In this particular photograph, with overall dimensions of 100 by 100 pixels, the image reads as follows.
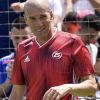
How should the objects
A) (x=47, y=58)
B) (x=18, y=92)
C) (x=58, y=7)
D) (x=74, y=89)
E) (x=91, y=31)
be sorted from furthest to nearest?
(x=58, y=7)
(x=91, y=31)
(x=18, y=92)
(x=47, y=58)
(x=74, y=89)

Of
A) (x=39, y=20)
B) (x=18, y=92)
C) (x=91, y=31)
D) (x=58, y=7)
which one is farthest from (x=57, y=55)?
(x=58, y=7)

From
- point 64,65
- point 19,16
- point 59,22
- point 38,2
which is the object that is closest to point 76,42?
point 64,65

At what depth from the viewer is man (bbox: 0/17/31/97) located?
14.7 ft

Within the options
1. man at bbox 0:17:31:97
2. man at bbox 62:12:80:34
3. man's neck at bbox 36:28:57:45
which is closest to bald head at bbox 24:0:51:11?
man's neck at bbox 36:28:57:45

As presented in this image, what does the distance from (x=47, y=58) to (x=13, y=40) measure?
1739mm

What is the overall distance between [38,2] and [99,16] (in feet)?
7.07

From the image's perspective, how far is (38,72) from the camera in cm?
305

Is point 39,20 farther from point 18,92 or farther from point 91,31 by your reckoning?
point 91,31

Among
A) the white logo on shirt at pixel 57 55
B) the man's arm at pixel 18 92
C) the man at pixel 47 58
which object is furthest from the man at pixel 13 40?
the white logo on shirt at pixel 57 55

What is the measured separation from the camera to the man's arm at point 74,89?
259cm

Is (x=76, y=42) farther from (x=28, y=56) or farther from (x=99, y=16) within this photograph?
(x=99, y=16)

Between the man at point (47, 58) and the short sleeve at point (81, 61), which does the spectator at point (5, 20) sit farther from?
the short sleeve at point (81, 61)

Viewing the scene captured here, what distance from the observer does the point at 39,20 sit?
2.95m

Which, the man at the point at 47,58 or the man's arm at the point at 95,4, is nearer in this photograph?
the man at the point at 47,58
